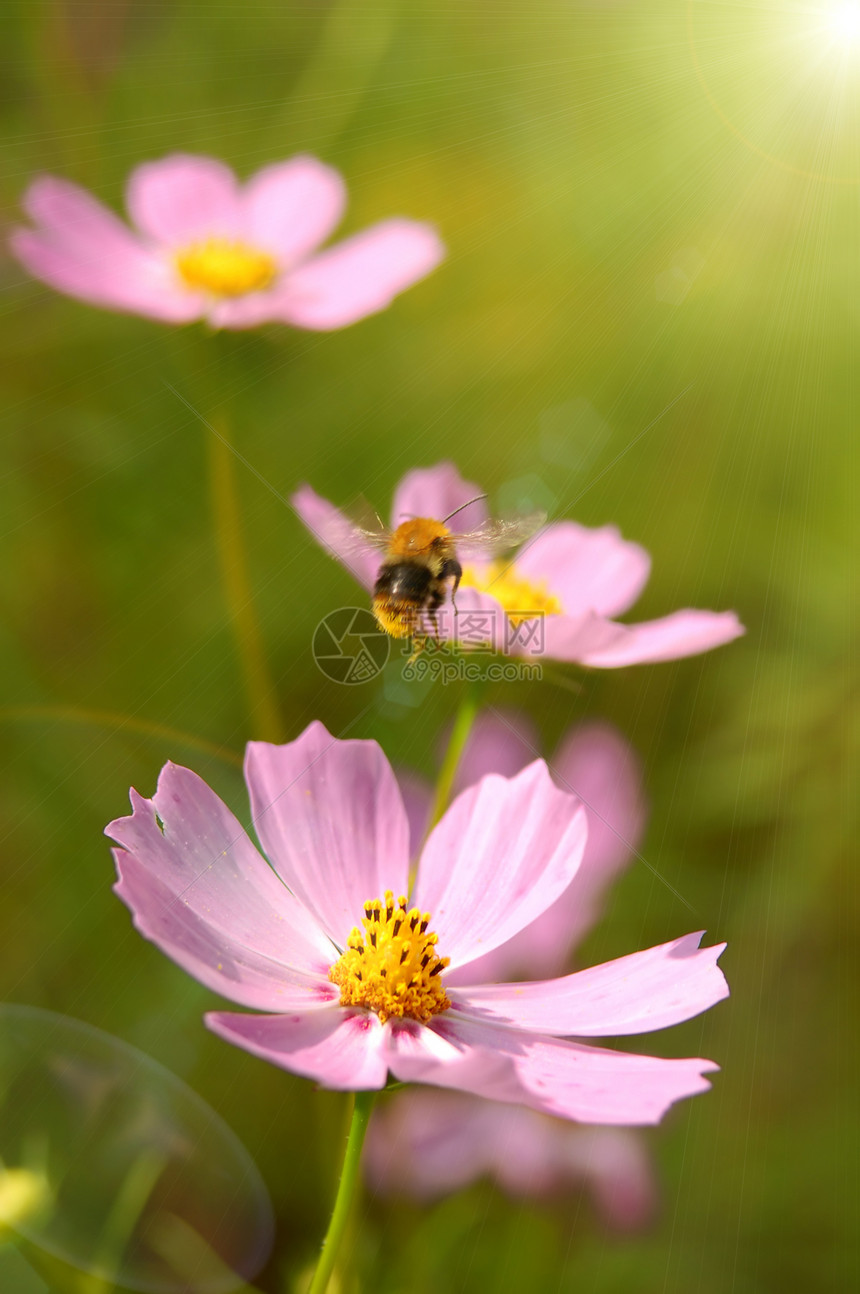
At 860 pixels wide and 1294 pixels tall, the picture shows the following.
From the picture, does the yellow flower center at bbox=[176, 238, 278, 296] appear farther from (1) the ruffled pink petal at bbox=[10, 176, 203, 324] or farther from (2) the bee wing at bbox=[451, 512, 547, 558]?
(2) the bee wing at bbox=[451, 512, 547, 558]

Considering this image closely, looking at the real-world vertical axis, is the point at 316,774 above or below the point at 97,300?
below

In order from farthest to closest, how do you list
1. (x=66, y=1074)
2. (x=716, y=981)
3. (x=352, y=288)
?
(x=352, y=288)
(x=66, y=1074)
(x=716, y=981)

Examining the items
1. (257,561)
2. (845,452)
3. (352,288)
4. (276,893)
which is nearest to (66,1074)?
(276,893)

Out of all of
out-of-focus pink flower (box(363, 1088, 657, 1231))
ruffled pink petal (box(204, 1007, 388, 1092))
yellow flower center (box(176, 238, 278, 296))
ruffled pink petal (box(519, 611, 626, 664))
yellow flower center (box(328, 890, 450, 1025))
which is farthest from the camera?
yellow flower center (box(176, 238, 278, 296))

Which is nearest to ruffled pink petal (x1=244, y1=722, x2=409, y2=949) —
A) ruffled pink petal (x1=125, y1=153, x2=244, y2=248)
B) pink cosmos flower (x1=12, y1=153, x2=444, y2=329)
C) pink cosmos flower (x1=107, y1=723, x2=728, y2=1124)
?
pink cosmos flower (x1=107, y1=723, x2=728, y2=1124)

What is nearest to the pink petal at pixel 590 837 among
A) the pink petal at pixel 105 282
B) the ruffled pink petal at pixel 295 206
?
the pink petal at pixel 105 282

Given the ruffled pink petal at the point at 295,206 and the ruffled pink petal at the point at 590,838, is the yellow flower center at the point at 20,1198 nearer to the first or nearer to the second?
the ruffled pink petal at the point at 590,838

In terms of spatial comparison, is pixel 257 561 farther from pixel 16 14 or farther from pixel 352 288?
pixel 16 14
